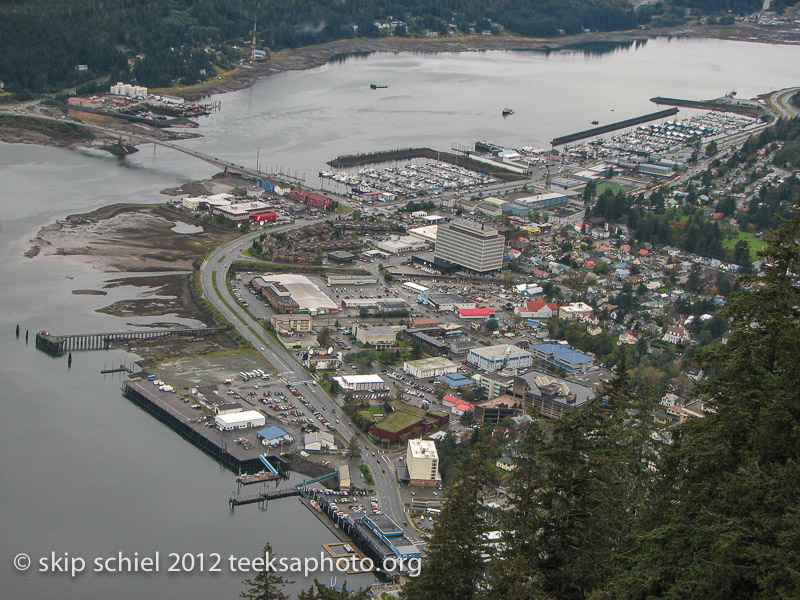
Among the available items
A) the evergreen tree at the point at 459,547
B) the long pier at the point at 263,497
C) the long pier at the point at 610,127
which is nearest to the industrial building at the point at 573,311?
the long pier at the point at 263,497

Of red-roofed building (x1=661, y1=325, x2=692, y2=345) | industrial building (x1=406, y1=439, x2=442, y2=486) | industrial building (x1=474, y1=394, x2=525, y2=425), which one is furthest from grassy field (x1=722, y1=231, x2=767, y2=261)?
industrial building (x1=406, y1=439, x2=442, y2=486)

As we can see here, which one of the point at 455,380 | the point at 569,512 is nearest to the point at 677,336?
the point at 455,380

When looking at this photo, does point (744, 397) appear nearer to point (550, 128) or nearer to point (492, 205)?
point (492, 205)

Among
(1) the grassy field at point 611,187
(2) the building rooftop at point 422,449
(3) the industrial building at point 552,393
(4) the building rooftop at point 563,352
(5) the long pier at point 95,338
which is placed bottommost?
(5) the long pier at point 95,338

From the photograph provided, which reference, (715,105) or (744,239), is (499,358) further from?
(715,105)

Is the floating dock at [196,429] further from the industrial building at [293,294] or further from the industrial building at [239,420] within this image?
the industrial building at [293,294]

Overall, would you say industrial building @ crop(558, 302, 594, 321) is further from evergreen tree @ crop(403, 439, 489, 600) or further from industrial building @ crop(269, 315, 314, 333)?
evergreen tree @ crop(403, 439, 489, 600)
